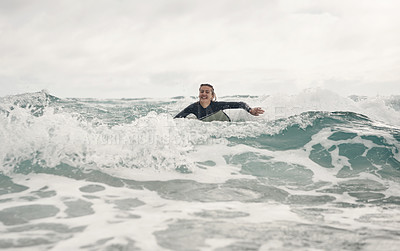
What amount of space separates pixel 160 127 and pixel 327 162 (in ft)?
11.5

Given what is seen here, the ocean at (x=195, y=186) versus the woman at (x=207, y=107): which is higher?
the woman at (x=207, y=107)

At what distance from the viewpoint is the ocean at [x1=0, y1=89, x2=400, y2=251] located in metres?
2.99

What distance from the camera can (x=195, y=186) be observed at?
4961 mm

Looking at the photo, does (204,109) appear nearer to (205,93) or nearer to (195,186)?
(205,93)

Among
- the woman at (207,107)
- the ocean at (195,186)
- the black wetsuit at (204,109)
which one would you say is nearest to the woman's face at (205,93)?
the woman at (207,107)

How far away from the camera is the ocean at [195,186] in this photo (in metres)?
2.99

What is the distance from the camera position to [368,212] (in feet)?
12.9

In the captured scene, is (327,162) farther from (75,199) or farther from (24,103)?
(24,103)

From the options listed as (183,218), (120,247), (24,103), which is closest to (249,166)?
(183,218)

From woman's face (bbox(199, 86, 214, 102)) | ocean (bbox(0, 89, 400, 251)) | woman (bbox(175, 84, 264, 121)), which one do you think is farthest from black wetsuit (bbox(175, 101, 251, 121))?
ocean (bbox(0, 89, 400, 251))

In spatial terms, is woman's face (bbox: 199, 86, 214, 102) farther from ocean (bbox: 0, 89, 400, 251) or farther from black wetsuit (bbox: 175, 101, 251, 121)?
ocean (bbox: 0, 89, 400, 251)

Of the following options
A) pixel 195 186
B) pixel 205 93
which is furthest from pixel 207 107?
pixel 195 186

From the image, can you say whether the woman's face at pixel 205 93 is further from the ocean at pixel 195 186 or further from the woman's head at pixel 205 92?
the ocean at pixel 195 186

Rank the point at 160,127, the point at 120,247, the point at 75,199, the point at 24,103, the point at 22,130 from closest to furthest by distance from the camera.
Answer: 1. the point at 120,247
2. the point at 75,199
3. the point at 22,130
4. the point at 160,127
5. the point at 24,103
